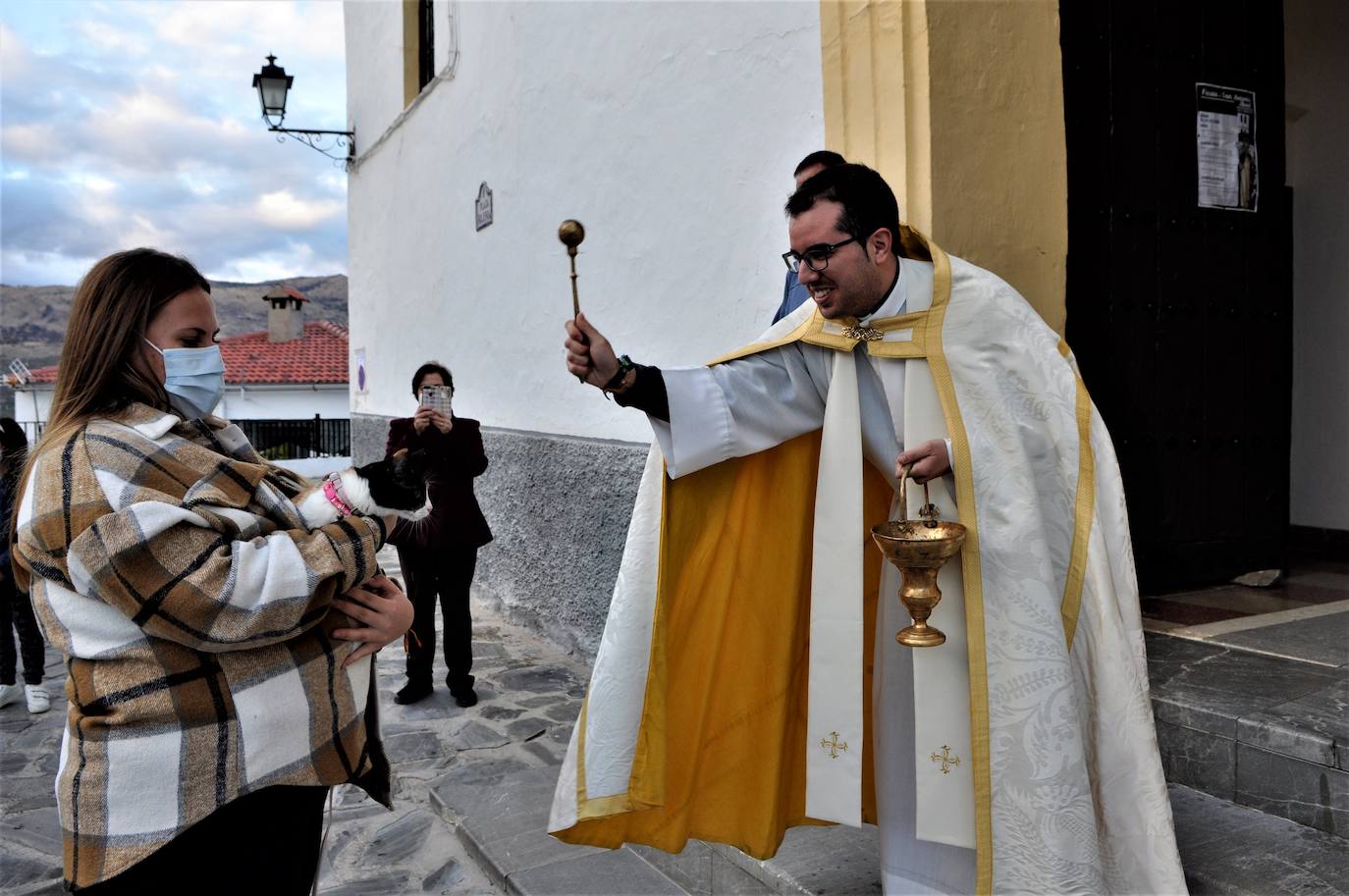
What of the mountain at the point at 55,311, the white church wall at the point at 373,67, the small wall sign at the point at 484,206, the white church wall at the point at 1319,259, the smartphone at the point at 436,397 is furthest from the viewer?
the mountain at the point at 55,311

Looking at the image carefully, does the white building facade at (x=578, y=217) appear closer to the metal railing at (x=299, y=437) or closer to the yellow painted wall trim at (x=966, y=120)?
the yellow painted wall trim at (x=966, y=120)

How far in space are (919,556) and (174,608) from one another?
130 centimetres

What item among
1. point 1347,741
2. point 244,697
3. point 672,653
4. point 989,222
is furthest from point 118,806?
point 989,222

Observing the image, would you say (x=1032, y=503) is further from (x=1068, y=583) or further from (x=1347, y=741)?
(x=1347, y=741)

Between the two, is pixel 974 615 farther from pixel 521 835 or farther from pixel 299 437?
pixel 299 437

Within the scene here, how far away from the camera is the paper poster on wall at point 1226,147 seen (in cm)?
371

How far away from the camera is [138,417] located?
1.51 metres

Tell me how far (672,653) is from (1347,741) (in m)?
1.60

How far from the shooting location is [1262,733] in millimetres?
2418

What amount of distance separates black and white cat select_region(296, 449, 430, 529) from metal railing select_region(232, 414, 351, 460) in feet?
72.7

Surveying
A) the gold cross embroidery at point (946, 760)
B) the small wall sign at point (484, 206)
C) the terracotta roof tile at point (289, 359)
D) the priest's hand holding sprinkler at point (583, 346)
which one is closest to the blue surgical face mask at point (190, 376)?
the priest's hand holding sprinkler at point (583, 346)

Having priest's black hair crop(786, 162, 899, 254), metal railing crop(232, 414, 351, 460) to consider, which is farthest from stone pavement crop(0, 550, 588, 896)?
metal railing crop(232, 414, 351, 460)

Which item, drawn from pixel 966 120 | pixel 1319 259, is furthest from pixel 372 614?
pixel 1319 259

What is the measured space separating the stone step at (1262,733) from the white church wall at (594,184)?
2.08 meters
